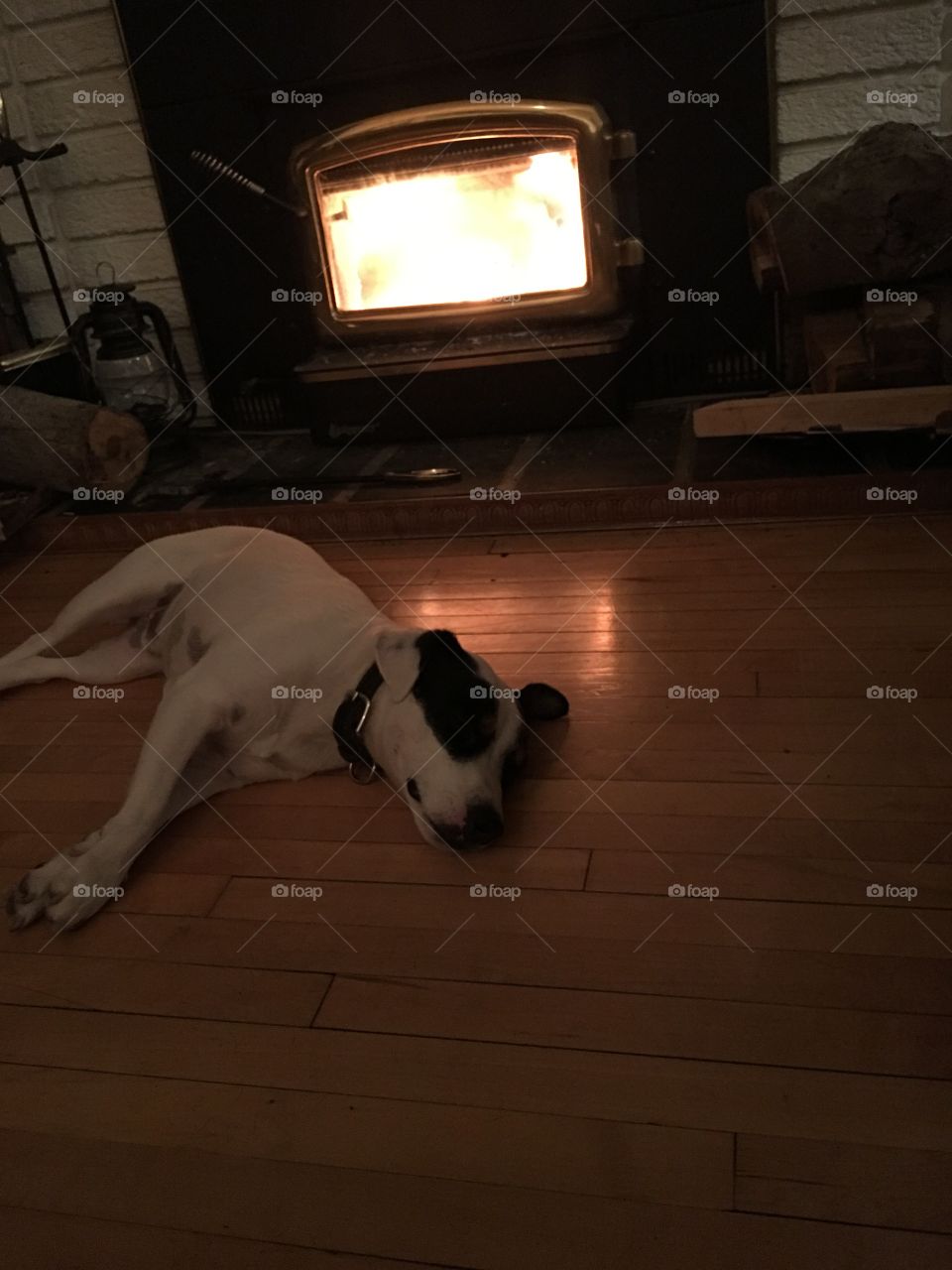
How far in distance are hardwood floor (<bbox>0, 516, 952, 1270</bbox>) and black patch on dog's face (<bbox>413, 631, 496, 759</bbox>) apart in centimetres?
20

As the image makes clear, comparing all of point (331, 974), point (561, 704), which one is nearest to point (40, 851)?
point (331, 974)

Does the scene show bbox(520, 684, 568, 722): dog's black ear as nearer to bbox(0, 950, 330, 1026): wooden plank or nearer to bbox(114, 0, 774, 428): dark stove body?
bbox(0, 950, 330, 1026): wooden plank

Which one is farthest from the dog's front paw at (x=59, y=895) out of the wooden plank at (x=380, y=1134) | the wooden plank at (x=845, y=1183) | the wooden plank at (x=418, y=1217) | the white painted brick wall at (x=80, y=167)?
the white painted brick wall at (x=80, y=167)

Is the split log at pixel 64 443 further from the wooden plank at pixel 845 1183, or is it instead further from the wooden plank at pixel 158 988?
the wooden plank at pixel 845 1183

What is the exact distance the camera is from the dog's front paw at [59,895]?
1.57 m

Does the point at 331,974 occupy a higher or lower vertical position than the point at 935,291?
lower

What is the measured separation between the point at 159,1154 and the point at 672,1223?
2.01ft

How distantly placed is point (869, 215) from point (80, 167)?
2822mm

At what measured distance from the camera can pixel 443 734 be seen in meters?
1.58

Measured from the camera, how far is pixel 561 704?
188 cm

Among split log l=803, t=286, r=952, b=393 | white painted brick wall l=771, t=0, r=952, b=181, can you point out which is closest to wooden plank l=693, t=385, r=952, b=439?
split log l=803, t=286, r=952, b=393

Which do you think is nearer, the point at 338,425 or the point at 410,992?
the point at 410,992

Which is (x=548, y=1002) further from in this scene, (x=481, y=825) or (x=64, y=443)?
(x=64, y=443)

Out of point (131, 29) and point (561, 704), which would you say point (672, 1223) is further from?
point (131, 29)
